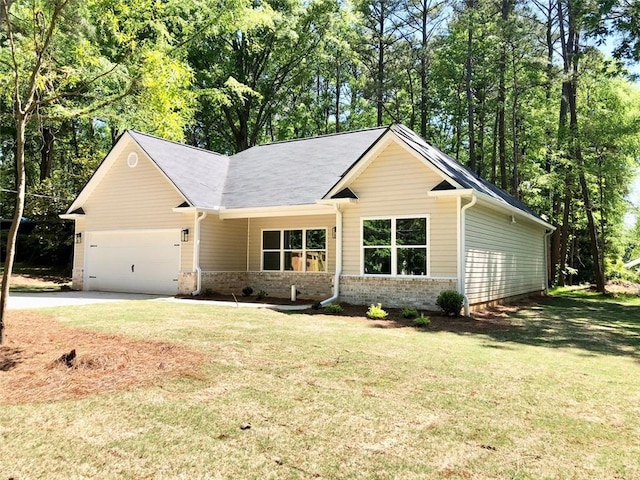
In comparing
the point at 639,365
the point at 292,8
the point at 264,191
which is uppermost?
the point at 292,8

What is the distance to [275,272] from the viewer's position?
1588 centimetres

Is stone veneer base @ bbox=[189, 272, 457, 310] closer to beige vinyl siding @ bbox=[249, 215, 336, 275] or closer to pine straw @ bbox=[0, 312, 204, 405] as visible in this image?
beige vinyl siding @ bbox=[249, 215, 336, 275]

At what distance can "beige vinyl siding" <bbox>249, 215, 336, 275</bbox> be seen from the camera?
14.9m

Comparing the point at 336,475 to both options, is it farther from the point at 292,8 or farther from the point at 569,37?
the point at 292,8

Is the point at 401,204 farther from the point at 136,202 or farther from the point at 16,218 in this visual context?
the point at 136,202

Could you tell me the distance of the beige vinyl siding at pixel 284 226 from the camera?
586 inches

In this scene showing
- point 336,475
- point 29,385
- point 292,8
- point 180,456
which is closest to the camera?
point 336,475

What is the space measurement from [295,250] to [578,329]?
8662 mm

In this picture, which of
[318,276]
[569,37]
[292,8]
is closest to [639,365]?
[318,276]

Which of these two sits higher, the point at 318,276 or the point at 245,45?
the point at 245,45

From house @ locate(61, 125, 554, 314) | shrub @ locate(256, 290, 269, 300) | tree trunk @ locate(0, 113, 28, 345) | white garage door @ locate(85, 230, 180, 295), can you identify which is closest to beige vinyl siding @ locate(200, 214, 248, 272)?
house @ locate(61, 125, 554, 314)

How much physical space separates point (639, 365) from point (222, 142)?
32.0 m

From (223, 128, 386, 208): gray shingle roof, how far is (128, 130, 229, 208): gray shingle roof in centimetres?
43

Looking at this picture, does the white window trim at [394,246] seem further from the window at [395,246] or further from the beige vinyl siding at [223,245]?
the beige vinyl siding at [223,245]
